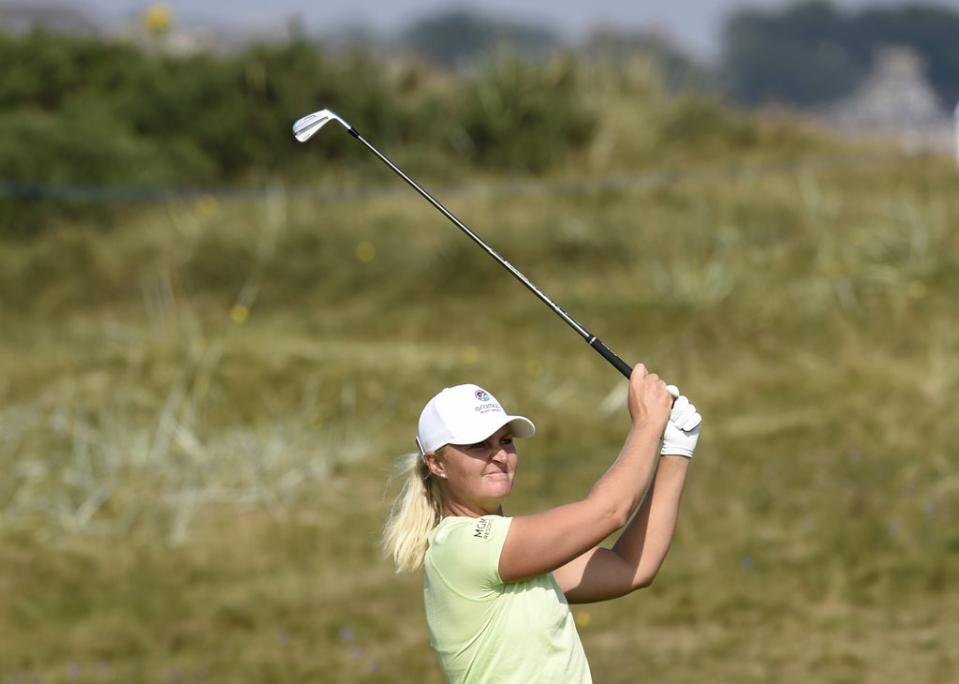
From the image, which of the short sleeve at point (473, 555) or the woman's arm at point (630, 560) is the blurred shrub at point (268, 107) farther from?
the short sleeve at point (473, 555)

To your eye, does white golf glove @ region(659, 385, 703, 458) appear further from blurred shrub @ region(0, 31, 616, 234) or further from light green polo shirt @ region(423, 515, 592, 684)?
blurred shrub @ region(0, 31, 616, 234)

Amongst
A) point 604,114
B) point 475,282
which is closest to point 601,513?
point 475,282

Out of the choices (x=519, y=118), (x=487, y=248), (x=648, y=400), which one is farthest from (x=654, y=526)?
(x=519, y=118)

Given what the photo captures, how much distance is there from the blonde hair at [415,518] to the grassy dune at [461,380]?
13.1 ft

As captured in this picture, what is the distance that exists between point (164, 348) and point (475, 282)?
3189 mm

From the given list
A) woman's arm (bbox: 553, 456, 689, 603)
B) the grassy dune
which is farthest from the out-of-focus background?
woman's arm (bbox: 553, 456, 689, 603)

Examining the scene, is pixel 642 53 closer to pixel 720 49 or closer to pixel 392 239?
pixel 392 239

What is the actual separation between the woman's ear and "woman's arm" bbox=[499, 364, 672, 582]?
0.24 meters

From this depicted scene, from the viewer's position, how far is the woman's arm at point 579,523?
3322mm

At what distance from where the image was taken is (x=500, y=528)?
11.2 ft

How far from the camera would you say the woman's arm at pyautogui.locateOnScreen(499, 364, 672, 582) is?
131 inches

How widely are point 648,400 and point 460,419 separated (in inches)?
15.3

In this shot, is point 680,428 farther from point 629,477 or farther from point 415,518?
point 415,518

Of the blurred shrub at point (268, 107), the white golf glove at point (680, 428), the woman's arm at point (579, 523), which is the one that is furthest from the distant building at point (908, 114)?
the woman's arm at point (579, 523)
